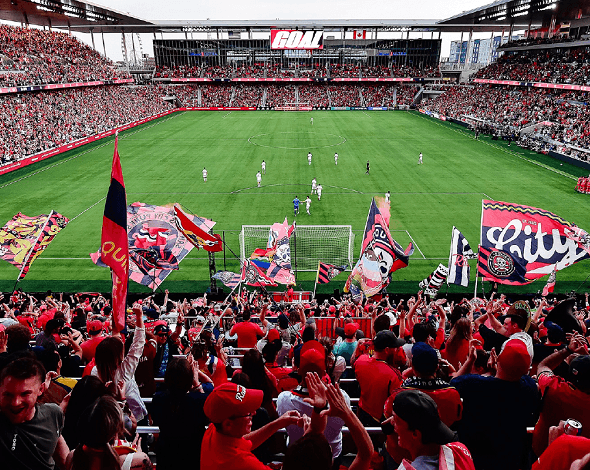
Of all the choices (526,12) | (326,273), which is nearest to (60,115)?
(326,273)

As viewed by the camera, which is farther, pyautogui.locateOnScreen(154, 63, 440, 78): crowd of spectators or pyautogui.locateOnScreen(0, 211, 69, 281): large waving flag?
pyautogui.locateOnScreen(154, 63, 440, 78): crowd of spectators

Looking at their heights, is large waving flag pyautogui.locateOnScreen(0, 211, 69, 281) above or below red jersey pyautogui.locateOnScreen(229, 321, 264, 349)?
below

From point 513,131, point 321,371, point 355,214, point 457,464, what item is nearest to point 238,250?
point 355,214

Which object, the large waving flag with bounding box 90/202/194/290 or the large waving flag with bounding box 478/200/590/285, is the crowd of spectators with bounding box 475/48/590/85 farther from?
the large waving flag with bounding box 90/202/194/290

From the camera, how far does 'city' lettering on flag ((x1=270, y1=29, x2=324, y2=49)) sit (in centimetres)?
8094

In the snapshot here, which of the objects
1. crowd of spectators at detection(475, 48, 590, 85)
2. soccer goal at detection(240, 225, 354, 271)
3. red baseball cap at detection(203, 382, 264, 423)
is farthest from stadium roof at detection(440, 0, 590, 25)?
red baseball cap at detection(203, 382, 264, 423)

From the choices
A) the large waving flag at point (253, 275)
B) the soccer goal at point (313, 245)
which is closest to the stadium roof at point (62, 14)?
the soccer goal at point (313, 245)

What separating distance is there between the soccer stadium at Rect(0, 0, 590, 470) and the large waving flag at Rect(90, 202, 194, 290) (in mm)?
81

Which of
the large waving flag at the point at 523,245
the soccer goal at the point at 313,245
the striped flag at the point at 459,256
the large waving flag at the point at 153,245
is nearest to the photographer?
the large waving flag at the point at 523,245

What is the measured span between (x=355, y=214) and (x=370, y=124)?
37.7m

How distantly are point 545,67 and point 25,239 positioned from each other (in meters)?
61.8

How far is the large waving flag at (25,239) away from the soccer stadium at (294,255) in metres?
0.08

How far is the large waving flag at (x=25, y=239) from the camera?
12000 mm

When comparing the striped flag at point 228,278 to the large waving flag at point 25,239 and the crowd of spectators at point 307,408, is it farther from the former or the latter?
the crowd of spectators at point 307,408
